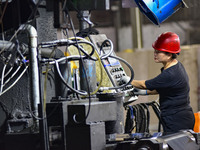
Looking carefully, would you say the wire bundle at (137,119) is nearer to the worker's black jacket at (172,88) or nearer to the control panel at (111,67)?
the control panel at (111,67)

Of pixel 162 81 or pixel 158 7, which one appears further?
pixel 162 81

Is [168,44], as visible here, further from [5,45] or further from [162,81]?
[5,45]

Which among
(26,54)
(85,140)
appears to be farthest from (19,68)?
(85,140)

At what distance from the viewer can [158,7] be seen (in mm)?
5645

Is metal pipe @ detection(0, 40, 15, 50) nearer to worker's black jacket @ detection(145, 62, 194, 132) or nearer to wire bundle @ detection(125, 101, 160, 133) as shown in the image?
worker's black jacket @ detection(145, 62, 194, 132)

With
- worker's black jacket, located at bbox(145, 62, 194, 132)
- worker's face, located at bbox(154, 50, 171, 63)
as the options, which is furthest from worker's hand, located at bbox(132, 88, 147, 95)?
worker's face, located at bbox(154, 50, 171, 63)

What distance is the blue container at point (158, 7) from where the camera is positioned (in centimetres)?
557

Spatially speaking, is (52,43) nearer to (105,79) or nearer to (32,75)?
(32,75)

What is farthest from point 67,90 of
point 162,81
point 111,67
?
point 111,67

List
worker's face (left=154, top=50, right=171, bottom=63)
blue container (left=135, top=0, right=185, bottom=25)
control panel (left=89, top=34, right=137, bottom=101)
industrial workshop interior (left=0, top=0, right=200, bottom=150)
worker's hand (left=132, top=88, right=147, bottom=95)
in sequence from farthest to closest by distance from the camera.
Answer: control panel (left=89, top=34, right=137, bottom=101)
worker's hand (left=132, top=88, right=147, bottom=95)
worker's face (left=154, top=50, right=171, bottom=63)
blue container (left=135, top=0, right=185, bottom=25)
industrial workshop interior (left=0, top=0, right=200, bottom=150)

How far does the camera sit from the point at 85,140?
4664 millimetres

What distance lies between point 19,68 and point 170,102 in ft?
6.39

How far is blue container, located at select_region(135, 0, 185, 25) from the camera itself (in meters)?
5.57

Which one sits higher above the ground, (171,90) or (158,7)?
(158,7)
